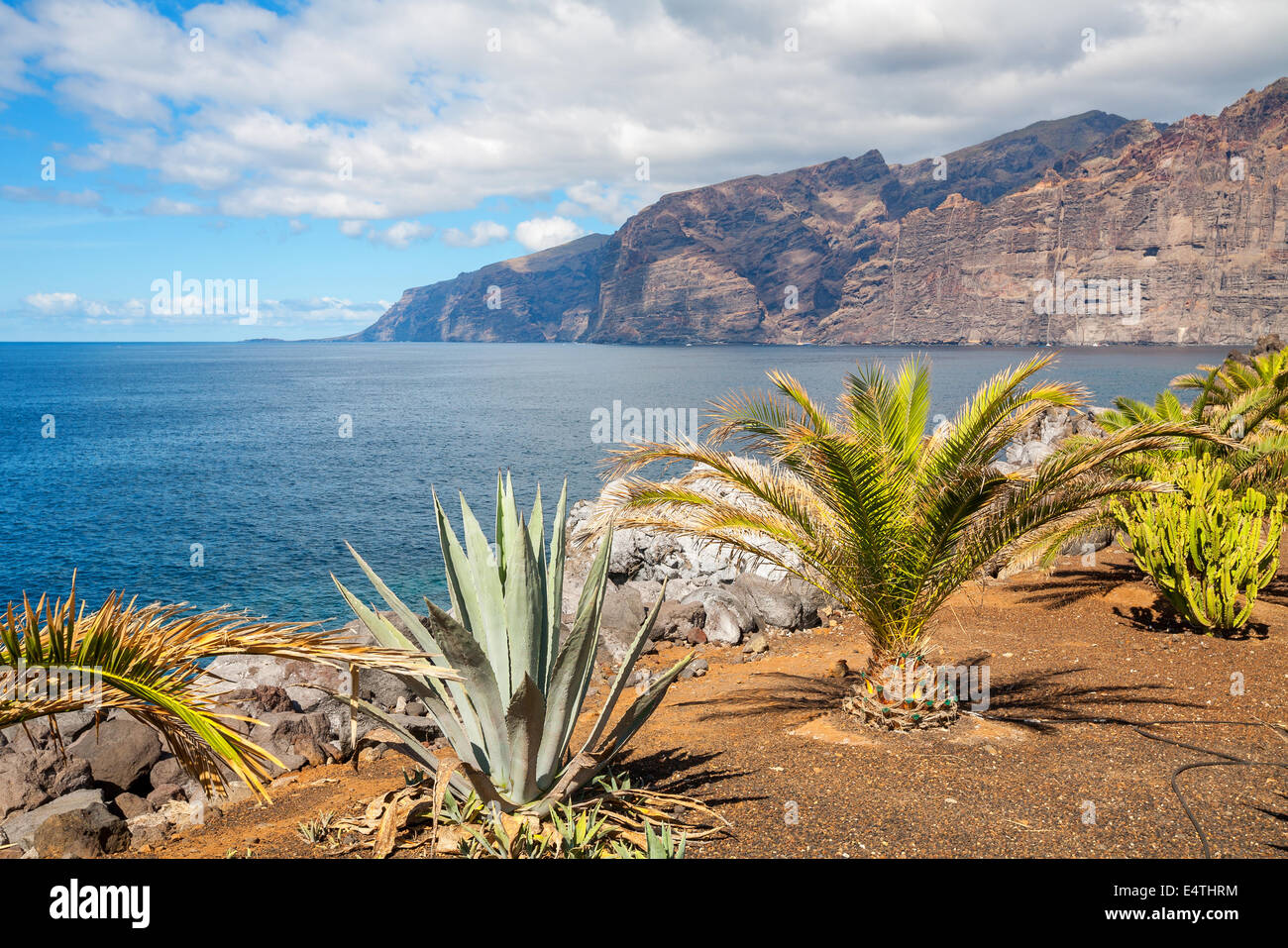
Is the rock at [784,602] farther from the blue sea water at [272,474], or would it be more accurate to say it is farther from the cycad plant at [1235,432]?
the blue sea water at [272,474]

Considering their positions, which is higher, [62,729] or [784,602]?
[784,602]

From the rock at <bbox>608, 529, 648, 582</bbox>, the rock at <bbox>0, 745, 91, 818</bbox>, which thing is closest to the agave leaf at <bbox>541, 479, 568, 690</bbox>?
the rock at <bbox>0, 745, 91, 818</bbox>

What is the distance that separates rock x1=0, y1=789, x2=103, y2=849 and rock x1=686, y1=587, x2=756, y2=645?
6.80 m

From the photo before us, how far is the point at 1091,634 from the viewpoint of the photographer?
27.0 feet

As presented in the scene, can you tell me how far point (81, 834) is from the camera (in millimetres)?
4898

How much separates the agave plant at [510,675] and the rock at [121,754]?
4.00 m

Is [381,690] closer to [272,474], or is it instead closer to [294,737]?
Result: [294,737]

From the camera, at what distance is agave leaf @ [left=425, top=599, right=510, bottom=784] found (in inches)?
134

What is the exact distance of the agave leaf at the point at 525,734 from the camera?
3465 millimetres

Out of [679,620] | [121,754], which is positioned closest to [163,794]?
[121,754]

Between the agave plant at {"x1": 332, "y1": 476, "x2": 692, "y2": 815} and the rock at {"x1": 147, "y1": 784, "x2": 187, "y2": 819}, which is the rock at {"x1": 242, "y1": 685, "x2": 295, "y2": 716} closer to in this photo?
the rock at {"x1": 147, "y1": 784, "x2": 187, "y2": 819}

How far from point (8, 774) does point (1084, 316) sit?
18733 centimetres

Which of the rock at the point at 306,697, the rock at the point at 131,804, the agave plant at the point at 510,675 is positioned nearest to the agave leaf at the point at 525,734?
the agave plant at the point at 510,675

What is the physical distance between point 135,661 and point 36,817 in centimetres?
422
